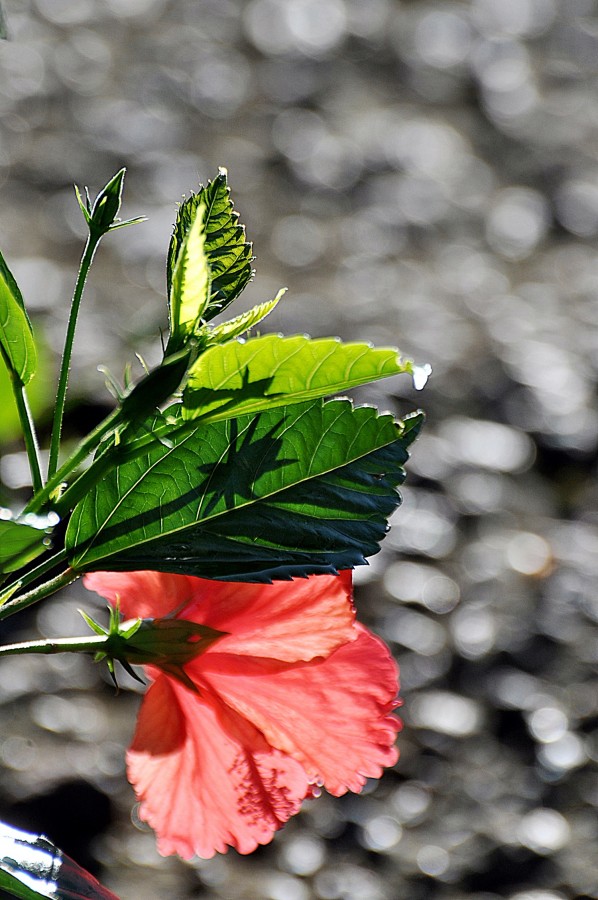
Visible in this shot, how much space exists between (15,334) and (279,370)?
0.09 m

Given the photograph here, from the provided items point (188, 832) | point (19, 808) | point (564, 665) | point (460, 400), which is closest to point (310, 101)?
point (460, 400)

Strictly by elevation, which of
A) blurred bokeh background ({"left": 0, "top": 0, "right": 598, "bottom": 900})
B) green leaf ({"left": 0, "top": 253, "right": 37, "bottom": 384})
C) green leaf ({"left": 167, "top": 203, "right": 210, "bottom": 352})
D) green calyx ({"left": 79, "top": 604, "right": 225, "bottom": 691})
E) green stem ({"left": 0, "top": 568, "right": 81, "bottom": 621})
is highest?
green leaf ({"left": 167, "top": 203, "right": 210, "bottom": 352})

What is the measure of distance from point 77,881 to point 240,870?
141 centimetres

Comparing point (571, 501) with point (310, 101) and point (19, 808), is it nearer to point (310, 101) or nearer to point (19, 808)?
point (19, 808)

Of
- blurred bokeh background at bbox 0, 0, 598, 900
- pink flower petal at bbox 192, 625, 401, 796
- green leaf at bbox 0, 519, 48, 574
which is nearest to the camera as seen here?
green leaf at bbox 0, 519, 48, 574

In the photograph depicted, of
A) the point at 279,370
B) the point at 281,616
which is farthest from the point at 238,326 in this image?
the point at 281,616

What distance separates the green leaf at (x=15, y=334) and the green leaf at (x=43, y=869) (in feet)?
0.53

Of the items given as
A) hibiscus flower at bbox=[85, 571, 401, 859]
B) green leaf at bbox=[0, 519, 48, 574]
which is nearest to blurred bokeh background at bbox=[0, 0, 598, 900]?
hibiscus flower at bbox=[85, 571, 401, 859]

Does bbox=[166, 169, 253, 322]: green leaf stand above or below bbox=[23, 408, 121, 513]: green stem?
above

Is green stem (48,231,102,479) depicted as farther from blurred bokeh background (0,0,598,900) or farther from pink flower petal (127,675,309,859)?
blurred bokeh background (0,0,598,900)

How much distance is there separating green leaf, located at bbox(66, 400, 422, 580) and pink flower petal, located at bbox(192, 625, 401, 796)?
6 cm

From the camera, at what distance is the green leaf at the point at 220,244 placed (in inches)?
13.4

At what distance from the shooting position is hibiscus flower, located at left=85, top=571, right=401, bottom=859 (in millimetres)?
406

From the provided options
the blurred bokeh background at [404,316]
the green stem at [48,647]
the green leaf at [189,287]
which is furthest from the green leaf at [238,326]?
the blurred bokeh background at [404,316]
